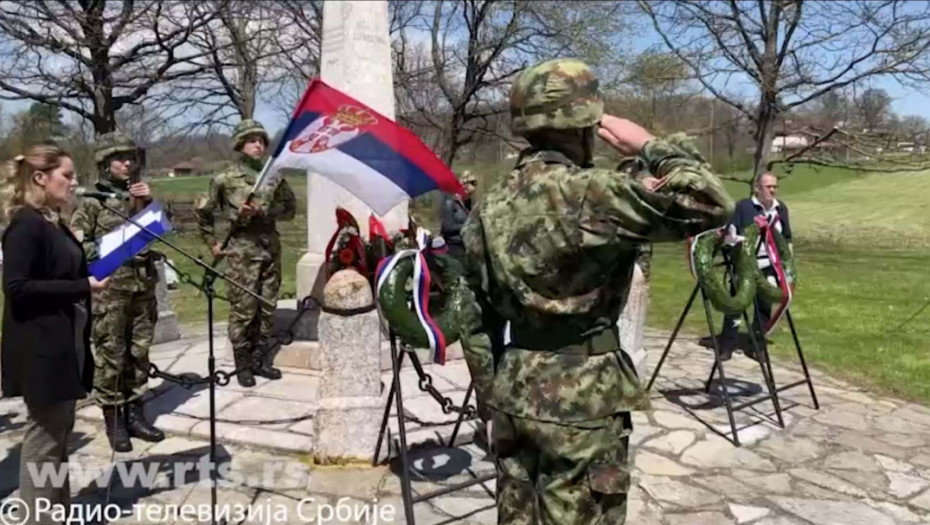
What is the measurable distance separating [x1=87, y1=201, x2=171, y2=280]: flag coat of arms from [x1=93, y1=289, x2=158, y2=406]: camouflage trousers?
107cm

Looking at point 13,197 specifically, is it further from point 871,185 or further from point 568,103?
point 871,185

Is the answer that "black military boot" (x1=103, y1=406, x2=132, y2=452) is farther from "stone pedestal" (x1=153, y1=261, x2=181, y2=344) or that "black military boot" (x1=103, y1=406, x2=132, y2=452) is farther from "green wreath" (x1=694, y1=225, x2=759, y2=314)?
"green wreath" (x1=694, y1=225, x2=759, y2=314)

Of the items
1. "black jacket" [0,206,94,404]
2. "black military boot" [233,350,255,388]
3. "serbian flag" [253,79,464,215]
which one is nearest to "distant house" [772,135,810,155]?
"black military boot" [233,350,255,388]

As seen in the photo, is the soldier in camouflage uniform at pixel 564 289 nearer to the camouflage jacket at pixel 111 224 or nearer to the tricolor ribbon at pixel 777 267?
the camouflage jacket at pixel 111 224

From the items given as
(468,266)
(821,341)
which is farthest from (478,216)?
(821,341)

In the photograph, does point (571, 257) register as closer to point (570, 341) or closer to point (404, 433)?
point (570, 341)

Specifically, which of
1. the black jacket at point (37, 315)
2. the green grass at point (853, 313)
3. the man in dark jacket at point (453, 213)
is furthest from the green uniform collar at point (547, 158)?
the man in dark jacket at point (453, 213)

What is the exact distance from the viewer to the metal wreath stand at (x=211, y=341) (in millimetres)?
3730

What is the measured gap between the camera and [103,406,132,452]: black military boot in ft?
16.5

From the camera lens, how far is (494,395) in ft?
8.84

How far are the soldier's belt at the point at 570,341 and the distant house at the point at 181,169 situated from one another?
25316 millimetres

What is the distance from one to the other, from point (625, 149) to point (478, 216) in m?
0.54

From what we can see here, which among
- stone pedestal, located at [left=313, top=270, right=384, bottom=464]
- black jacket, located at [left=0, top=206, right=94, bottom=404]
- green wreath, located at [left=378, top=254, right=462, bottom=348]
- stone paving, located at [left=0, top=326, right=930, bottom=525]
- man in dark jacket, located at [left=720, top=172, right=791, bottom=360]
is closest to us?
black jacket, located at [left=0, top=206, right=94, bottom=404]

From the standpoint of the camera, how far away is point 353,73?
6680 millimetres
